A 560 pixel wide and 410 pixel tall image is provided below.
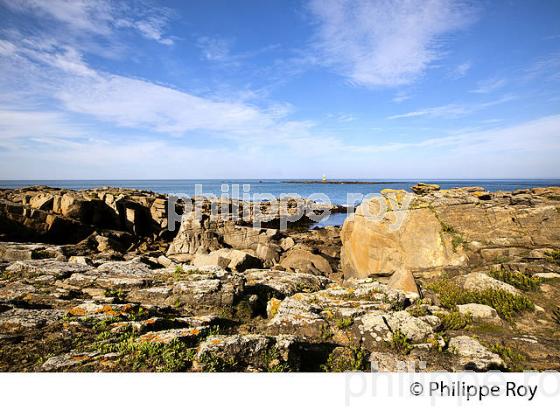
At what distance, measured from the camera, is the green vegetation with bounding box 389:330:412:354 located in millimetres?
7043

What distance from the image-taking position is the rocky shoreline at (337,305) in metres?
6.14

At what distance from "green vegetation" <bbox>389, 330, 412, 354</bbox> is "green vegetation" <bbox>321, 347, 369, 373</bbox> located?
723mm

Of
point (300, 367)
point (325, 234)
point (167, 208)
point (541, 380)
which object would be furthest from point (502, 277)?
point (167, 208)

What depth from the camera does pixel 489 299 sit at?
9.96 m

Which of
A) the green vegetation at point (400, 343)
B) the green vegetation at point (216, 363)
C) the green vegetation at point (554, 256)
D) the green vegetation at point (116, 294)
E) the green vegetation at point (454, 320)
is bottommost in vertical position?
the green vegetation at point (454, 320)

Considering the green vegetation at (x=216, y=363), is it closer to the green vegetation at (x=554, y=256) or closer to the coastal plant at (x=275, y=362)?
the coastal plant at (x=275, y=362)

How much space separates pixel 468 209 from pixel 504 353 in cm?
958

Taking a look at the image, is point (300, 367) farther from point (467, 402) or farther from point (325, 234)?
point (325, 234)

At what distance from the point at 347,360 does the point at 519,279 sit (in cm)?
806

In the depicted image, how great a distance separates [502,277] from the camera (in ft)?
37.0

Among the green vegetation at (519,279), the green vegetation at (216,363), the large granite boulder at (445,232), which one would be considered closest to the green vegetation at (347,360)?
the green vegetation at (216,363)

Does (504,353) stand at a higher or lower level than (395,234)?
lower

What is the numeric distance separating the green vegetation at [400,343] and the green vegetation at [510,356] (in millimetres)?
1846

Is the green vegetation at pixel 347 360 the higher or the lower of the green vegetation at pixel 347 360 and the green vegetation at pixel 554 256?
the lower
